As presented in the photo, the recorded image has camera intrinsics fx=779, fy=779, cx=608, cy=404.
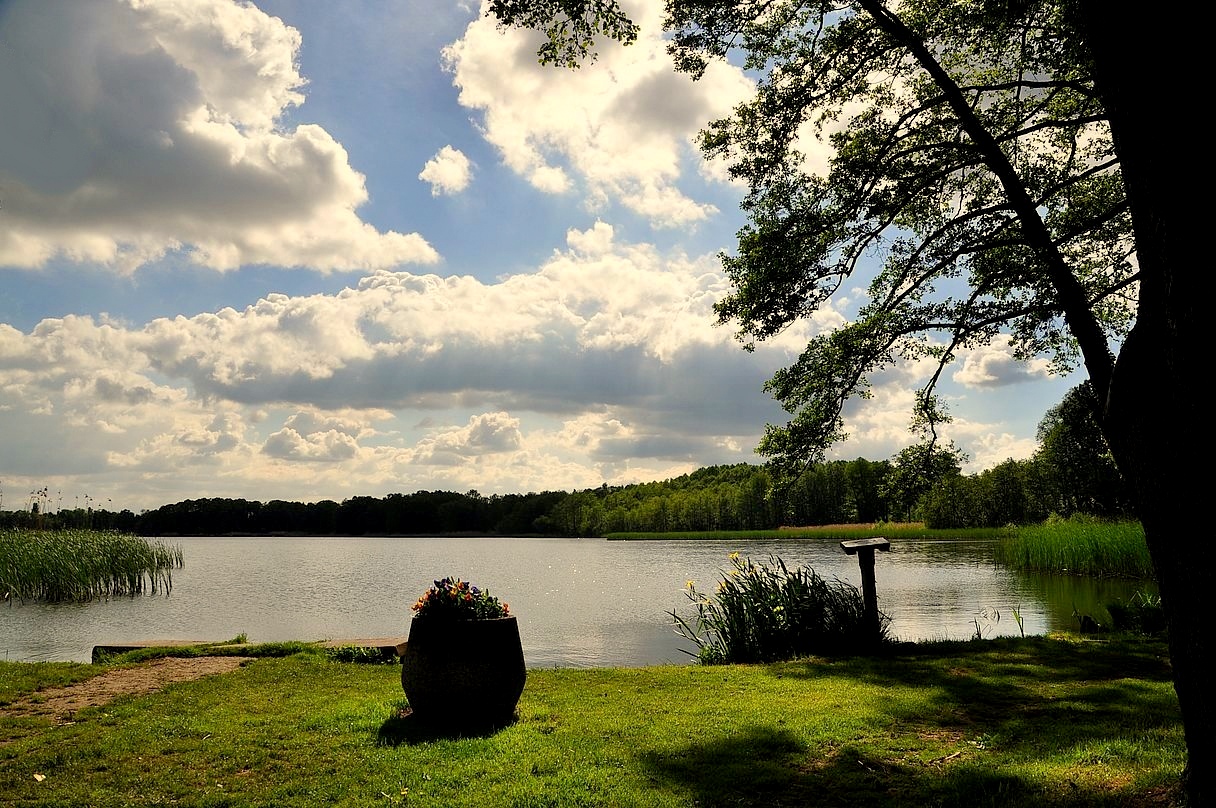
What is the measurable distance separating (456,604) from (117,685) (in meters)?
5.13

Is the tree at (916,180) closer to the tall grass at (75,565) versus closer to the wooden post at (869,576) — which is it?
the wooden post at (869,576)

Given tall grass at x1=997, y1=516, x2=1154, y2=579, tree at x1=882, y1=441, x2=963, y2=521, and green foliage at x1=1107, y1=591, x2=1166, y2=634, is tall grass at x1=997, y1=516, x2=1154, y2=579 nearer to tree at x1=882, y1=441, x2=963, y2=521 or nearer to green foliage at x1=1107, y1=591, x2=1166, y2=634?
green foliage at x1=1107, y1=591, x2=1166, y2=634

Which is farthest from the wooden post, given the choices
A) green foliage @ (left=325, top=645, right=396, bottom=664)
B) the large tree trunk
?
the large tree trunk

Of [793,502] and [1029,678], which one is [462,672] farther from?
[793,502]

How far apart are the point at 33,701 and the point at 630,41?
1009cm

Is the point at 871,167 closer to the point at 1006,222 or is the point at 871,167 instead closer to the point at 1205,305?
the point at 1006,222

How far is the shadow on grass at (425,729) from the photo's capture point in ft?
22.2

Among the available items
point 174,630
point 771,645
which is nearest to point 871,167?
point 771,645

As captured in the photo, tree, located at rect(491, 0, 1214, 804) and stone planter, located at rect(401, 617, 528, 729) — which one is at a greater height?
tree, located at rect(491, 0, 1214, 804)

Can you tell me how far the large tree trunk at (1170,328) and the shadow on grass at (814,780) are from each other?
1.32 metres

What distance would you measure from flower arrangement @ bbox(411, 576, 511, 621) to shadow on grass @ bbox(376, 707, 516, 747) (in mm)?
941

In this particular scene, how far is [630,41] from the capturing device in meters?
9.32

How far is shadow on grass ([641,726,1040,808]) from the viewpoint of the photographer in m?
5.19

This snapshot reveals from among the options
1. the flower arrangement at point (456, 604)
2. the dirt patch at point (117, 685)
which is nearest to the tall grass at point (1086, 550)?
the flower arrangement at point (456, 604)
